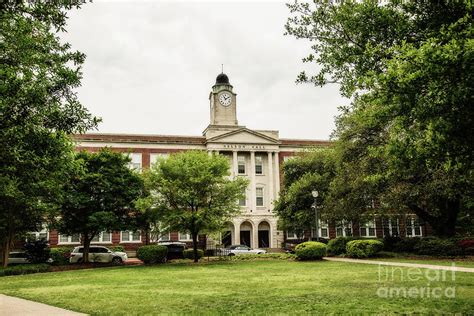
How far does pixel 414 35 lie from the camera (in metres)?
10.1

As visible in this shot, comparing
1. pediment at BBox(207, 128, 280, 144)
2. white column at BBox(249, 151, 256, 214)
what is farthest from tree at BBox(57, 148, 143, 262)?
white column at BBox(249, 151, 256, 214)

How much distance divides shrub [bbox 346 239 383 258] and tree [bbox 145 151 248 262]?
25.7ft

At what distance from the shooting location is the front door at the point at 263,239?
51625 millimetres

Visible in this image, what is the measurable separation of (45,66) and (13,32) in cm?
123

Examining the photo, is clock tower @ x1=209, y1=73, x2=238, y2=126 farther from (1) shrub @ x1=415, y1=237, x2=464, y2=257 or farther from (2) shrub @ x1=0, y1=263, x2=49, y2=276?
(2) shrub @ x1=0, y1=263, x2=49, y2=276

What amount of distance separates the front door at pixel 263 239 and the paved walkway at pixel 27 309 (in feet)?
135

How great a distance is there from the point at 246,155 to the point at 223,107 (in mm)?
6956

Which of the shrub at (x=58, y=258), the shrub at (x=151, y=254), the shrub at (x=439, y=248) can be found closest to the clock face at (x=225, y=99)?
the shrub at (x=58, y=258)

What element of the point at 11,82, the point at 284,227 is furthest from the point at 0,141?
the point at 284,227

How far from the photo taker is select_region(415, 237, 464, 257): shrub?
25.6 metres

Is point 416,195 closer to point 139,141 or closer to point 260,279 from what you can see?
point 260,279

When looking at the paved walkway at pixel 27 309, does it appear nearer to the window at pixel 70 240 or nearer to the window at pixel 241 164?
the window at pixel 70 240

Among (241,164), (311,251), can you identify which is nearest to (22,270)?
(311,251)

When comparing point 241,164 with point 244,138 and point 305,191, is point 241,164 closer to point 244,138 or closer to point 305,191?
point 244,138
